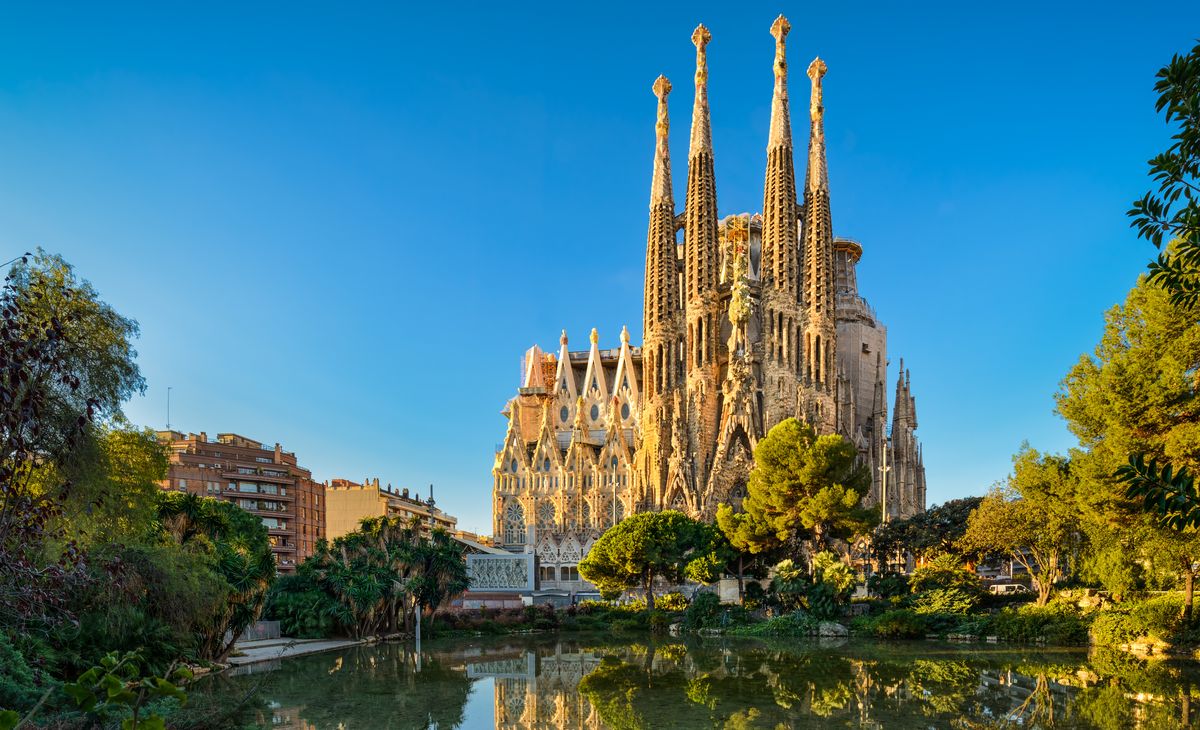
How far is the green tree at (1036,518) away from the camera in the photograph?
85.8ft

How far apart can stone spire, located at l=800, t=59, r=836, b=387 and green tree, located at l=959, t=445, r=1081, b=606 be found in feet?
73.9

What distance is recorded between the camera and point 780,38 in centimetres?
5866

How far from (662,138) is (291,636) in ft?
137

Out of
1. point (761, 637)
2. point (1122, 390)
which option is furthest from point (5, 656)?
point (761, 637)

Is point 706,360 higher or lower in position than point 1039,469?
higher

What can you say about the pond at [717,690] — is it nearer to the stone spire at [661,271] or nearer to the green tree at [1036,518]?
the green tree at [1036,518]

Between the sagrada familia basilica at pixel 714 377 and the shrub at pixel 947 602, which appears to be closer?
the shrub at pixel 947 602

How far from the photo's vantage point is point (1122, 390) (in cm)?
2031

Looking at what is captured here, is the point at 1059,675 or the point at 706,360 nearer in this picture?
the point at 1059,675

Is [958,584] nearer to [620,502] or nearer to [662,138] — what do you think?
[620,502]

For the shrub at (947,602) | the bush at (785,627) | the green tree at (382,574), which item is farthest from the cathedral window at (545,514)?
the shrub at (947,602)

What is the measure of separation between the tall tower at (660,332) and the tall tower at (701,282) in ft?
3.11

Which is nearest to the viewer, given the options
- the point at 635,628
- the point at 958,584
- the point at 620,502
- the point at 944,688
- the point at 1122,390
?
the point at 944,688

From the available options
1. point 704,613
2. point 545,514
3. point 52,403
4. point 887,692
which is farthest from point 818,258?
point 52,403
